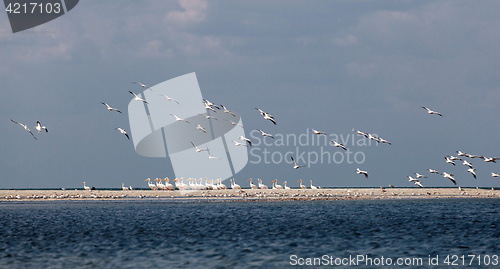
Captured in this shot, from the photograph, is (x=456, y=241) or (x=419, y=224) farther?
(x=419, y=224)

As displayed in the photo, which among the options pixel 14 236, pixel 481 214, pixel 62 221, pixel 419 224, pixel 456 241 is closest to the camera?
pixel 456 241

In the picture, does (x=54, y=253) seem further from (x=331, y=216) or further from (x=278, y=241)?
(x=331, y=216)

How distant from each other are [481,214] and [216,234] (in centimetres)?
2926

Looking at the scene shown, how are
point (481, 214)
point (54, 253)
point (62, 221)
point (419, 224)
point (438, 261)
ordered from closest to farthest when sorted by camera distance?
1. point (438, 261)
2. point (54, 253)
3. point (419, 224)
4. point (62, 221)
5. point (481, 214)

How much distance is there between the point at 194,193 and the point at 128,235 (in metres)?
58.3

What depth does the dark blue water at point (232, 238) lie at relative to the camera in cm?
2709

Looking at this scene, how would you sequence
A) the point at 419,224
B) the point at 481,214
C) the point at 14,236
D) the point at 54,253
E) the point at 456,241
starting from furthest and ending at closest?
the point at 481,214 → the point at 419,224 → the point at 14,236 → the point at 456,241 → the point at 54,253

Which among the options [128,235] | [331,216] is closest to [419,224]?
[331,216]

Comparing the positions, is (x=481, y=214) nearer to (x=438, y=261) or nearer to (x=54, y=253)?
(x=438, y=261)

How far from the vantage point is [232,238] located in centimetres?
3488

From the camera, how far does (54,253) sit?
94.9ft

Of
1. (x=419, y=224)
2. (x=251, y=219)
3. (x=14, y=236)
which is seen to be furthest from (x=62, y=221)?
(x=419, y=224)

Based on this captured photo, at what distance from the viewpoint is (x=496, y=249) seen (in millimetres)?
29781

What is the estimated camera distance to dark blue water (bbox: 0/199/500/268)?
27.1 m
